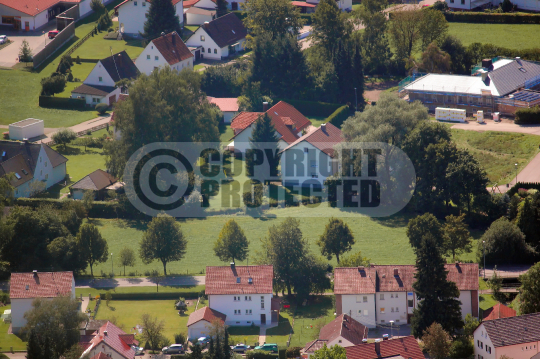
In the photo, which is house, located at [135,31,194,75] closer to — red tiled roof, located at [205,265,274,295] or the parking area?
the parking area

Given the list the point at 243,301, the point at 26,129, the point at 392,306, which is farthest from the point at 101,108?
the point at 392,306

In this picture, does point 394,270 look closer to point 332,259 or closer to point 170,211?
point 332,259

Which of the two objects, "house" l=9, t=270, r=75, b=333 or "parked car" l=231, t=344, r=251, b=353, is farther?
"house" l=9, t=270, r=75, b=333

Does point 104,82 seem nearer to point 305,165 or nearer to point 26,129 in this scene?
point 26,129

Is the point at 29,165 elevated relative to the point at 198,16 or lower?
lower

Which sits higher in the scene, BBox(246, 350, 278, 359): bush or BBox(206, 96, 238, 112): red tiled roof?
BBox(206, 96, 238, 112): red tiled roof

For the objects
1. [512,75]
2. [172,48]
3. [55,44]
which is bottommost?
[512,75]

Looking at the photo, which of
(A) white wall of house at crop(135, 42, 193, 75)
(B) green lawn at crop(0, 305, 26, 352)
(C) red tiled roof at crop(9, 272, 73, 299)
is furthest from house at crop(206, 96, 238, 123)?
(B) green lawn at crop(0, 305, 26, 352)
